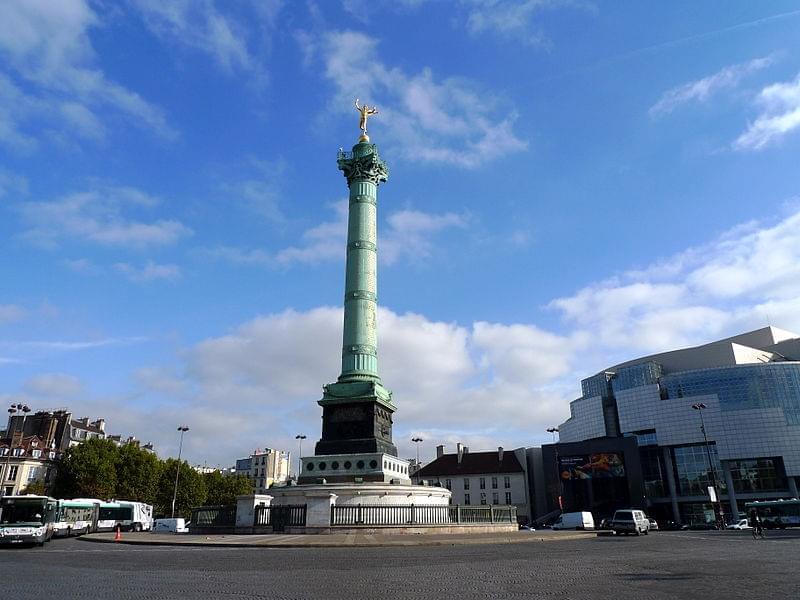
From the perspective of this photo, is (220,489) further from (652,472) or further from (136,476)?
(652,472)

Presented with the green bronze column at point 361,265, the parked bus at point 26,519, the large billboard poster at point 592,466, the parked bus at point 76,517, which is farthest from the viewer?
the large billboard poster at point 592,466

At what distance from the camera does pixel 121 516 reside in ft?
152

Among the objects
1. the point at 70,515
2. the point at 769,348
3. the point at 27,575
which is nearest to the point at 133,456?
the point at 70,515

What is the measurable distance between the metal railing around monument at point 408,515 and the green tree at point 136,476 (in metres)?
45.8

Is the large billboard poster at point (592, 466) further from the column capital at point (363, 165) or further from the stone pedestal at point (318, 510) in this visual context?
the stone pedestal at point (318, 510)

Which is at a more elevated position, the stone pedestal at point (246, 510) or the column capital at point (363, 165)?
the column capital at point (363, 165)

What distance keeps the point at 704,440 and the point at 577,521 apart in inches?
1870

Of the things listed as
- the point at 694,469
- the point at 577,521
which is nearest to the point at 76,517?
the point at 577,521

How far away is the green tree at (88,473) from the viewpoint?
202 ft

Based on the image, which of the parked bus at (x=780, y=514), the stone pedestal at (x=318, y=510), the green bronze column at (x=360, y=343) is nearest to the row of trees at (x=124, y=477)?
the green bronze column at (x=360, y=343)

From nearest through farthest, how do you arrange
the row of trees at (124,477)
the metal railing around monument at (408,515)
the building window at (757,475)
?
the metal railing around monument at (408,515), the row of trees at (124,477), the building window at (757,475)

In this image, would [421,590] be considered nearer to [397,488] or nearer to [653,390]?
[397,488]

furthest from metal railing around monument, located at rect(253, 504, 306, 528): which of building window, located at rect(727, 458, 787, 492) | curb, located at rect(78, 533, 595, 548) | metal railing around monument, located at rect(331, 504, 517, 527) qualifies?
building window, located at rect(727, 458, 787, 492)

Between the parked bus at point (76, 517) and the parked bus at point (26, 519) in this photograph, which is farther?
the parked bus at point (76, 517)
